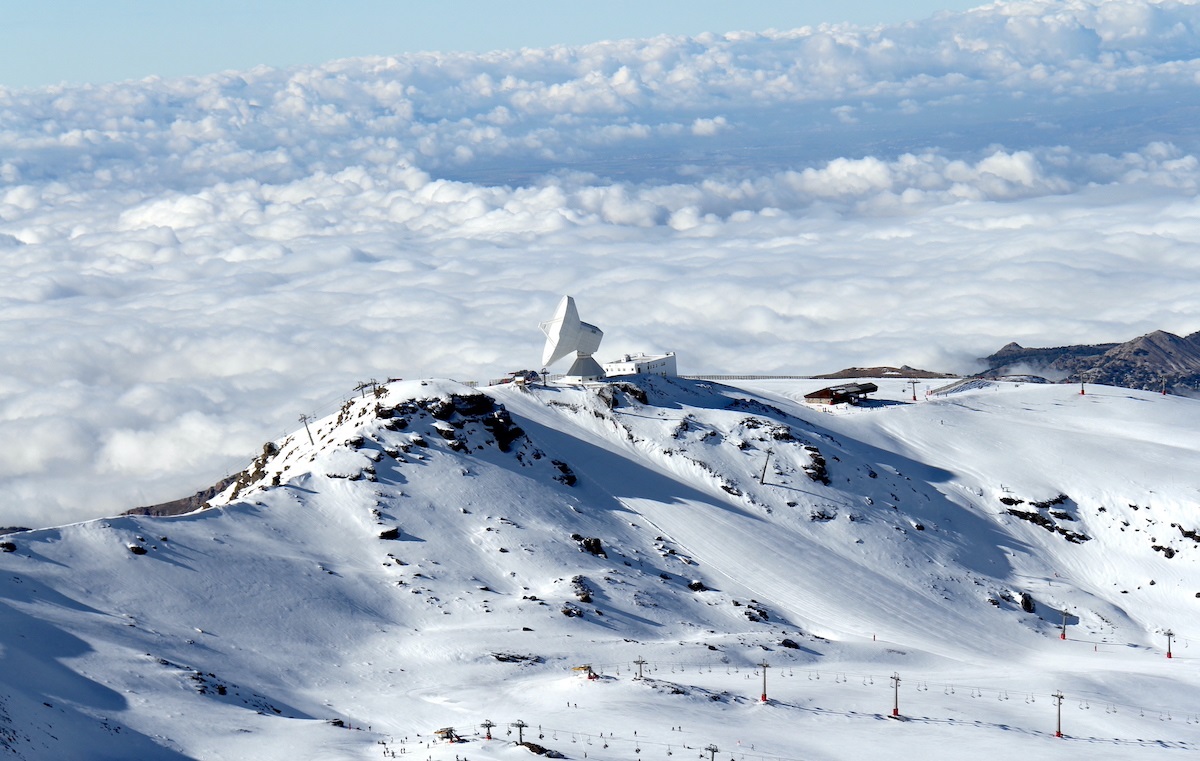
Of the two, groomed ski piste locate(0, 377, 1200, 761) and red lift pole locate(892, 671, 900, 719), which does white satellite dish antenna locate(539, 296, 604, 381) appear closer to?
groomed ski piste locate(0, 377, 1200, 761)

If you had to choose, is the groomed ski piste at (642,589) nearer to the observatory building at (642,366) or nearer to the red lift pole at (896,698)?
the red lift pole at (896,698)

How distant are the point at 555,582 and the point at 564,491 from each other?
51.4 feet

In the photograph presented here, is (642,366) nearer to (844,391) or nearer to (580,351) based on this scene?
(580,351)

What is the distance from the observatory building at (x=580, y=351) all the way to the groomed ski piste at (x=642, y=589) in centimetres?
321

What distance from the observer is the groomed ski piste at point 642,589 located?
2616 inches

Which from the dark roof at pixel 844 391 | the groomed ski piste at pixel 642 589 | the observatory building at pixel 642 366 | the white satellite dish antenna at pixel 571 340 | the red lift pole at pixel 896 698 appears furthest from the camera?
the dark roof at pixel 844 391

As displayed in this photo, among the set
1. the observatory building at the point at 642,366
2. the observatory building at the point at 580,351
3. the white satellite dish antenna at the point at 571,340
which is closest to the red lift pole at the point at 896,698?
the observatory building at the point at 580,351

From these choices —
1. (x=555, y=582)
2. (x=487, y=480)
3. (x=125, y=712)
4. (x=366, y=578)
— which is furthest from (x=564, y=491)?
(x=125, y=712)

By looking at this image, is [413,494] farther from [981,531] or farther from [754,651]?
[981,531]

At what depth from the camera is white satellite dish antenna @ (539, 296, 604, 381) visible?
124 meters

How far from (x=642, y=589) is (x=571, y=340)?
3688 cm

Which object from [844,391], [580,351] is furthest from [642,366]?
[844,391]

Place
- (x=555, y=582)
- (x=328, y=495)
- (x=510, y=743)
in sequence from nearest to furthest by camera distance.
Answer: (x=510, y=743), (x=555, y=582), (x=328, y=495)

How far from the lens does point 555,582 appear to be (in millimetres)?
92188
